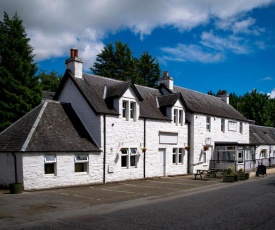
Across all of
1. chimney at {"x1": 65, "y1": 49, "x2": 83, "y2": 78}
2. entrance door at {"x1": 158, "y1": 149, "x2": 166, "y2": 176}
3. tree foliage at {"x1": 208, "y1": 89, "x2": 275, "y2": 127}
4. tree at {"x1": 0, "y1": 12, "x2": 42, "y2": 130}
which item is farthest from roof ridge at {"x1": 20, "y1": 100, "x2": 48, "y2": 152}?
tree foliage at {"x1": 208, "y1": 89, "x2": 275, "y2": 127}

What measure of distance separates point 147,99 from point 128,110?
468 cm

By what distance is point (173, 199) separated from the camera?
51.5 feet


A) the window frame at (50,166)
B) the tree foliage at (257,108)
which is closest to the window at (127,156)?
the window frame at (50,166)

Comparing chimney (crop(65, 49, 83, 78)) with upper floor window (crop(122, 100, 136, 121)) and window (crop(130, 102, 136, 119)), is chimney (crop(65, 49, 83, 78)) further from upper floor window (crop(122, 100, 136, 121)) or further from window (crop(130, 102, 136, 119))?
window (crop(130, 102, 136, 119))

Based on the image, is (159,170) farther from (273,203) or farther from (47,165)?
(273,203)

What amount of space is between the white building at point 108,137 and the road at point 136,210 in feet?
7.67

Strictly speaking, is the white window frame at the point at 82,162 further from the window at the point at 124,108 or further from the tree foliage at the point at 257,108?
the tree foliage at the point at 257,108

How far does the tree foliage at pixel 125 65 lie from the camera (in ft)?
188

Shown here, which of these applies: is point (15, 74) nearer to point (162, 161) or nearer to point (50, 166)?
point (50, 166)

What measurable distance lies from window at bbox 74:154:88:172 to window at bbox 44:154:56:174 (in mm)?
1651

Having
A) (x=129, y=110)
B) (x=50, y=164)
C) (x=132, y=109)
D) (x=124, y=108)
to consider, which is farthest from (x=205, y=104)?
(x=50, y=164)

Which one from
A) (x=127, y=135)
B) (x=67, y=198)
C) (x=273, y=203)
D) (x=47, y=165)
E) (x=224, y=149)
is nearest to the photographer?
(x=273, y=203)

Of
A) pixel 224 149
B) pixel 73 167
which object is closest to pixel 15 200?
pixel 73 167

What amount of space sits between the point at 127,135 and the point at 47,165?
273 inches
